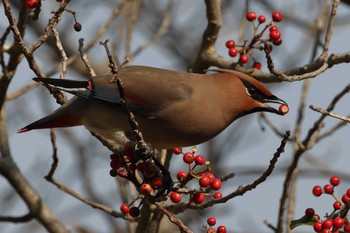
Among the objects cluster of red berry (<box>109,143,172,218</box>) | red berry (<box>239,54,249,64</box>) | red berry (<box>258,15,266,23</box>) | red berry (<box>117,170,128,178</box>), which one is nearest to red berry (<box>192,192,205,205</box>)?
cluster of red berry (<box>109,143,172,218</box>)

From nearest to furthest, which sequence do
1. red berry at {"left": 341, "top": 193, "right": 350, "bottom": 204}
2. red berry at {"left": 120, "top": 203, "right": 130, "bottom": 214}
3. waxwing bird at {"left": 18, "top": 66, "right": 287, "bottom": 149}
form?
red berry at {"left": 341, "top": 193, "right": 350, "bottom": 204}
red berry at {"left": 120, "top": 203, "right": 130, "bottom": 214}
waxwing bird at {"left": 18, "top": 66, "right": 287, "bottom": 149}

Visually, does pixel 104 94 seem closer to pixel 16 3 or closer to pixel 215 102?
pixel 215 102

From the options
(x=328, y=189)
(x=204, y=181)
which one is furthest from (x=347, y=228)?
(x=204, y=181)

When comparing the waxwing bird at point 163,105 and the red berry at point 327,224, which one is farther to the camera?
the waxwing bird at point 163,105

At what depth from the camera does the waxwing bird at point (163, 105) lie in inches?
154

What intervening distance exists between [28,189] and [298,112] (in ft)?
5.20

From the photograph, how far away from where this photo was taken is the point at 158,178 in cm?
345

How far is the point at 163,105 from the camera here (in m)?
4.04

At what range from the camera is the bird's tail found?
11.7 ft

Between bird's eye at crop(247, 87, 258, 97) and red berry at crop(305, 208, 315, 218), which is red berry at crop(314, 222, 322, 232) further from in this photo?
bird's eye at crop(247, 87, 258, 97)

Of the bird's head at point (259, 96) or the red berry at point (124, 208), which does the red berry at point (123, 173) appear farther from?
the bird's head at point (259, 96)

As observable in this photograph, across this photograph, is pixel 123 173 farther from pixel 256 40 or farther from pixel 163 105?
pixel 256 40

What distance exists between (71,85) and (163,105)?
51 cm

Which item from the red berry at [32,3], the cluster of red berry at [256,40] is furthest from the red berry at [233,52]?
the red berry at [32,3]
